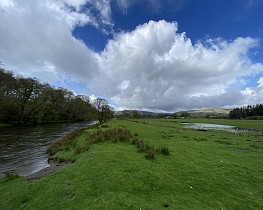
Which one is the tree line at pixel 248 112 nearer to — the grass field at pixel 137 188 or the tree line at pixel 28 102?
the tree line at pixel 28 102

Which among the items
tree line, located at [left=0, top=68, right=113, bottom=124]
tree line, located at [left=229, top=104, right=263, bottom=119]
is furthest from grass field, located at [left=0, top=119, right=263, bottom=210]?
tree line, located at [left=229, top=104, right=263, bottom=119]

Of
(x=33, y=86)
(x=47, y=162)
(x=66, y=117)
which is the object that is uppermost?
(x=33, y=86)

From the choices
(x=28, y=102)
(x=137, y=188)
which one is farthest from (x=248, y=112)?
(x=137, y=188)

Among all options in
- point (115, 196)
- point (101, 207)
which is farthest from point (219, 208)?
point (101, 207)

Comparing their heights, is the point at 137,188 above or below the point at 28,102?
below

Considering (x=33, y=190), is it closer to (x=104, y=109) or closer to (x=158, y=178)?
(x=158, y=178)

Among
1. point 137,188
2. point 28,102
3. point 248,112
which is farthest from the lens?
point 248,112

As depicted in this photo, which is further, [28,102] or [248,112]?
[248,112]

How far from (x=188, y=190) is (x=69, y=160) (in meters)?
10.7

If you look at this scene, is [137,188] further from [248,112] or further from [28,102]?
[248,112]

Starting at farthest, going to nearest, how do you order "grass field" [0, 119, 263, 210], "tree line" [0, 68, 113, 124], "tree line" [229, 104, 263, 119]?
"tree line" [229, 104, 263, 119] < "tree line" [0, 68, 113, 124] < "grass field" [0, 119, 263, 210]

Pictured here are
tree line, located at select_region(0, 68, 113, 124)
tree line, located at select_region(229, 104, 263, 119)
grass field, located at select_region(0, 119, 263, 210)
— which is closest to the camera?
grass field, located at select_region(0, 119, 263, 210)

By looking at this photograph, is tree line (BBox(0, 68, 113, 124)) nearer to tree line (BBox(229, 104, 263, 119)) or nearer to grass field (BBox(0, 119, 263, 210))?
grass field (BBox(0, 119, 263, 210))

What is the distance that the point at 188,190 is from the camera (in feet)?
31.4
